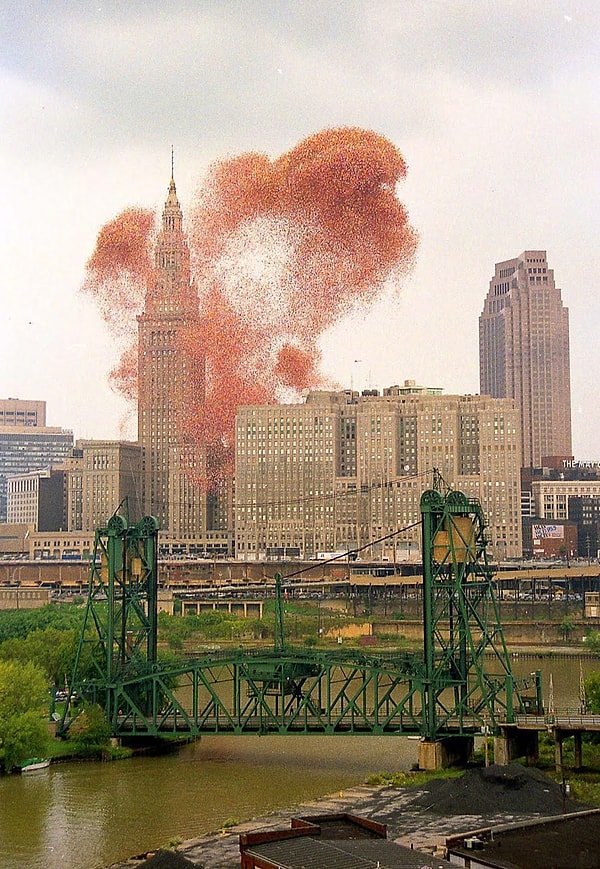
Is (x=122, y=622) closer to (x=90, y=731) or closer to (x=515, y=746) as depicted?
(x=90, y=731)

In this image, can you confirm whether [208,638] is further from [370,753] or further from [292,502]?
[292,502]

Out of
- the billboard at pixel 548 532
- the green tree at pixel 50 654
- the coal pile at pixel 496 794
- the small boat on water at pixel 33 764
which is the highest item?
the billboard at pixel 548 532

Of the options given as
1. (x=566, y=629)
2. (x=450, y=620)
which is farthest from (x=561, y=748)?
(x=566, y=629)

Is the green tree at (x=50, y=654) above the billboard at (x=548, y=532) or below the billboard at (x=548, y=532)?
below

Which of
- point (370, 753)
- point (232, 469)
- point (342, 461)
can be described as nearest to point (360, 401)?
point (342, 461)

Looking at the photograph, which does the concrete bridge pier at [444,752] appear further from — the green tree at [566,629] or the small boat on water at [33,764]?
the green tree at [566,629]

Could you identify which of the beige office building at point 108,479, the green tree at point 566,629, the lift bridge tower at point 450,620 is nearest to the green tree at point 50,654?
the lift bridge tower at point 450,620

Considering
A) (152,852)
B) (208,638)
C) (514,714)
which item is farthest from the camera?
(208,638)
